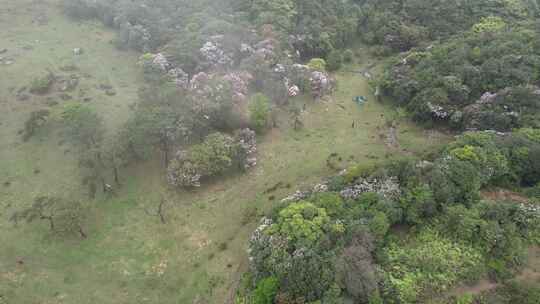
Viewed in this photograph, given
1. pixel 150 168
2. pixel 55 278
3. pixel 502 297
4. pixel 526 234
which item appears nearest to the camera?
pixel 502 297

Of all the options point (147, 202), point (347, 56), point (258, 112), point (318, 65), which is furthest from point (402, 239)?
point (347, 56)

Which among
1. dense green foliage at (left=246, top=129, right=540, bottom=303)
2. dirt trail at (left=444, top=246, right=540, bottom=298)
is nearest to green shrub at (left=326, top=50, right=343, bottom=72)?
dense green foliage at (left=246, top=129, right=540, bottom=303)

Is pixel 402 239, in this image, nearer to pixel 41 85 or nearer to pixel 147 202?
pixel 147 202

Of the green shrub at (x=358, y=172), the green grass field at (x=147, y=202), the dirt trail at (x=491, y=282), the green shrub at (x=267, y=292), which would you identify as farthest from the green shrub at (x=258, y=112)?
the dirt trail at (x=491, y=282)

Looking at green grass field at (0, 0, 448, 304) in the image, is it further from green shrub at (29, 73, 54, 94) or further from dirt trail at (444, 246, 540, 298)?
dirt trail at (444, 246, 540, 298)

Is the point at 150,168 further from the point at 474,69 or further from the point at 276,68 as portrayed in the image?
the point at 474,69

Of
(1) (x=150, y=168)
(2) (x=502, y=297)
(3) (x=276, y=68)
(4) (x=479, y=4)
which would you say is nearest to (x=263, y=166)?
(1) (x=150, y=168)

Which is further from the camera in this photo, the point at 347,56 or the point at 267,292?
the point at 347,56

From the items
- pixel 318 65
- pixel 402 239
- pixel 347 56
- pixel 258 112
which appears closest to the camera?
pixel 402 239

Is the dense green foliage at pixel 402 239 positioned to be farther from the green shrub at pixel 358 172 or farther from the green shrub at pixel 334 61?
the green shrub at pixel 334 61
